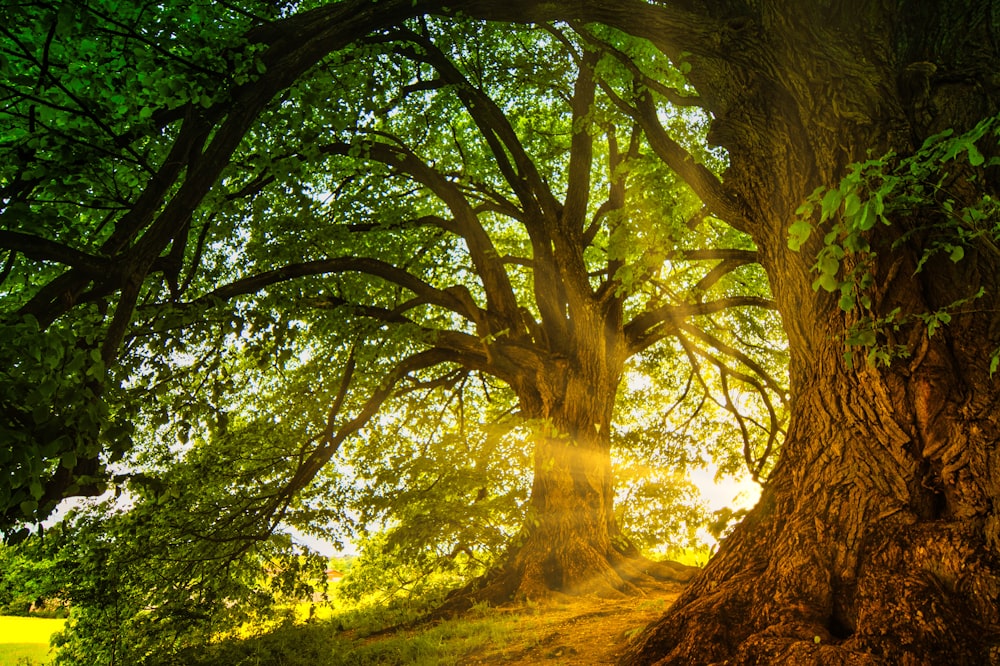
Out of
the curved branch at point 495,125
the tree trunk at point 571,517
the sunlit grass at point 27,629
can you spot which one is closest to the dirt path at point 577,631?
the tree trunk at point 571,517

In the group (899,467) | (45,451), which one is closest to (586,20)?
(899,467)

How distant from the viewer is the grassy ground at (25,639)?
13226 millimetres

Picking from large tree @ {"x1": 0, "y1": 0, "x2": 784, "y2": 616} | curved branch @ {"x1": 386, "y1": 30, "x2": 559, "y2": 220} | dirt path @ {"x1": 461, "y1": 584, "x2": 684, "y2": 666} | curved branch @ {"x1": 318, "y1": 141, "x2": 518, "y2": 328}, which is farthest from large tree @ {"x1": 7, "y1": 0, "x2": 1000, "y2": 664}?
curved branch @ {"x1": 318, "y1": 141, "x2": 518, "y2": 328}

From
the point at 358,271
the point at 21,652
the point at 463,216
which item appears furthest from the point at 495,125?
the point at 21,652

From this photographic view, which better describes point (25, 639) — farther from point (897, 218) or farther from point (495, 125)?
point (897, 218)

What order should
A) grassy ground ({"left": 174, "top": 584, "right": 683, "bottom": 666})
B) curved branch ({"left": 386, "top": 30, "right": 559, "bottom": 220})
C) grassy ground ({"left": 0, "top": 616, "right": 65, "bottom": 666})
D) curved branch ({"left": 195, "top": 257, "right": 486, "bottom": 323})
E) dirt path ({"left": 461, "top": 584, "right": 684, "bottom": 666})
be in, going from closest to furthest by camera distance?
dirt path ({"left": 461, "top": 584, "right": 684, "bottom": 666}) < grassy ground ({"left": 174, "top": 584, "right": 683, "bottom": 666}) < curved branch ({"left": 195, "top": 257, "right": 486, "bottom": 323}) < curved branch ({"left": 386, "top": 30, "right": 559, "bottom": 220}) < grassy ground ({"left": 0, "top": 616, "right": 65, "bottom": 666})

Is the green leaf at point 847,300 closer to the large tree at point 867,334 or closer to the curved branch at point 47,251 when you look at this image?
the large tree at point 867,334

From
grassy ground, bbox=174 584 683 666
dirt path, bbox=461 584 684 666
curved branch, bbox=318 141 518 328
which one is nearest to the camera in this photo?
dirt path, bbox=461 584 684 666

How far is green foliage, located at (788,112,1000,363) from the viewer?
8.19 ft

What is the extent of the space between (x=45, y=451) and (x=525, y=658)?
4.50m

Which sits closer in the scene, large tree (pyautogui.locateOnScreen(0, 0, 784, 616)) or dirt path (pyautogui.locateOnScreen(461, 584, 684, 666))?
large tree (pyautogui.locateOnScreen(0, 0, 784, 616))

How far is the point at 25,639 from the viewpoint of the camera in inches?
639

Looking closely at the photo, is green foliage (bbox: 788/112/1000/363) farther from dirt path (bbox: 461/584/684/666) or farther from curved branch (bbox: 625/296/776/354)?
curved branch (bbox: 625/296/776/354)

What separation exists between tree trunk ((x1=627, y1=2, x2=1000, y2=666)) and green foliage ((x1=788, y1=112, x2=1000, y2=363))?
11 cm
